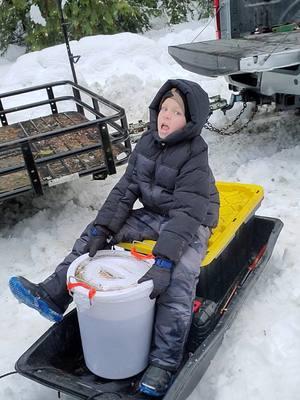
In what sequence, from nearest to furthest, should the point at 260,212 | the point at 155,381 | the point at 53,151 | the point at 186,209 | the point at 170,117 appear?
the point at 155,381 → the point at 186,209 → the point at 170,117 → the point at 260,212 → the point at 53,151

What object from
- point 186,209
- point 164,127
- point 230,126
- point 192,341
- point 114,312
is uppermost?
point 164,127

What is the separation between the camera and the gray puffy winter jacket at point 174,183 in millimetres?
2754

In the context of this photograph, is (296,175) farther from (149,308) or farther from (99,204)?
(149,308)

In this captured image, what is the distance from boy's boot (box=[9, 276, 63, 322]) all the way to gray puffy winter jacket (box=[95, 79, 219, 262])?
0.58 m

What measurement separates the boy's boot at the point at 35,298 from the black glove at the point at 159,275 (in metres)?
0.73

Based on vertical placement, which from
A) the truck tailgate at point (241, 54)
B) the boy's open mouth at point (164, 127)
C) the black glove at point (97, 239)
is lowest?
the black glove at point (97, 239)

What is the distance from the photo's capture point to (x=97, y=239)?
9.82 feet

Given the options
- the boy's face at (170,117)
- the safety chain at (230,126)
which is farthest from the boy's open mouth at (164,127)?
the safety chain at (230,126)

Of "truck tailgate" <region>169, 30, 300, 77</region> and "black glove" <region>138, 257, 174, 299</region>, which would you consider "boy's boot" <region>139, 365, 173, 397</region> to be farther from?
"truck tailgate" <region>169, 30, 300, 77</region>

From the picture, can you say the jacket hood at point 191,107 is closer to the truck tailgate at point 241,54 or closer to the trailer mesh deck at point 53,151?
the trailer mesh deck at point 53,151

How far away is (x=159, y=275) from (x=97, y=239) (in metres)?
0.61

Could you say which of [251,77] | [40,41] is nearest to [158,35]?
[40,41]

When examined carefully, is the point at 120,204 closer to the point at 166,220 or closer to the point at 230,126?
the point at 166,220

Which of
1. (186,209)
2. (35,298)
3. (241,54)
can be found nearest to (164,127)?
(186,209)
